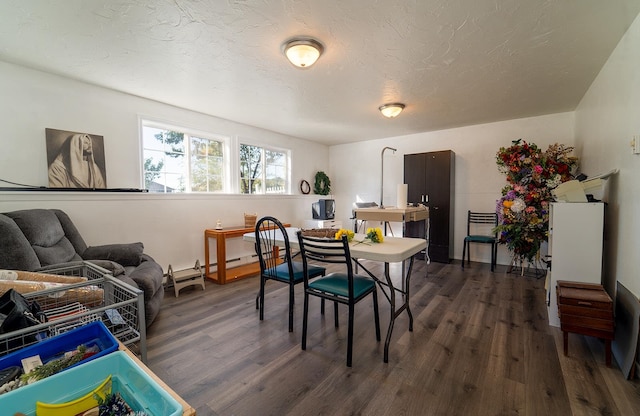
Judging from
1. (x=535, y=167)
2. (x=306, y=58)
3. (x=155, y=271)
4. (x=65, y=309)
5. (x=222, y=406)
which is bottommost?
(x=222, y=406)

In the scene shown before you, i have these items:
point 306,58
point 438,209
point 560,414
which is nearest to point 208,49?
point 306,58

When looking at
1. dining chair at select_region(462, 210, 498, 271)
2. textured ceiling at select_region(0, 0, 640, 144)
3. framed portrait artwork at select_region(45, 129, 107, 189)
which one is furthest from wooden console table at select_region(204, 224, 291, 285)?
dining chair at select_region(462, 210, 498, 271)

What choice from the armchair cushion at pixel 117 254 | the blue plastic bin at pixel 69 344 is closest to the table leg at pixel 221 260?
the armchair cushion at pixel 117 254

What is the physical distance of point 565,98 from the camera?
335 cm

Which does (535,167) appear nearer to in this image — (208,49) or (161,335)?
(208,49)

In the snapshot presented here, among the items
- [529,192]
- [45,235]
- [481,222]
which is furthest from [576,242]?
[45,235]

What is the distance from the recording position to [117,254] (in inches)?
103

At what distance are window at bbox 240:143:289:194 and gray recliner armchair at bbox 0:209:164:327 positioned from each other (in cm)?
209

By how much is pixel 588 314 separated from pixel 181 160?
14.6ft

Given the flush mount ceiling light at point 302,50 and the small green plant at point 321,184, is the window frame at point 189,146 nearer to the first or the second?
the small green plant at point 321,184

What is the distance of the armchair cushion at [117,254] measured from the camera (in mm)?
2553

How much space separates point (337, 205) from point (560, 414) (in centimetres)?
518

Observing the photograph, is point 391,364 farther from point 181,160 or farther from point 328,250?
point 181,160

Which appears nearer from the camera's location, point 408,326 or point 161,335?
point 161,335
